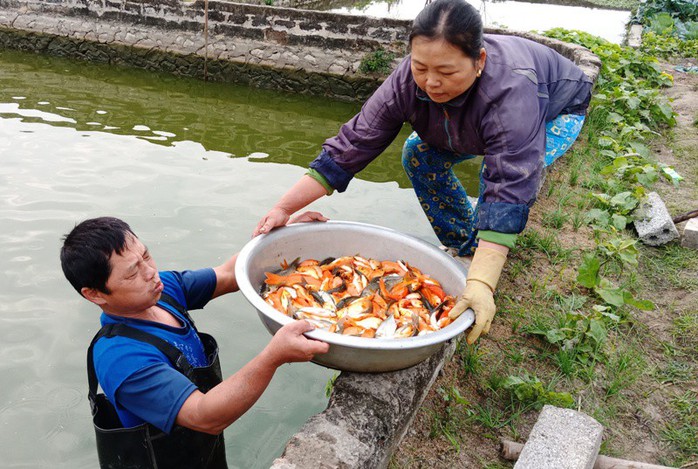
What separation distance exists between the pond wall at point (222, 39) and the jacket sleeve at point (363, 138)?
649 cm

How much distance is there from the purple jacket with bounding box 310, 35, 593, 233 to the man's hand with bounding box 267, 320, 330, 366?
0.88 metres

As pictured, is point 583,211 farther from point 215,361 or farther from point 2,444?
point 2,444

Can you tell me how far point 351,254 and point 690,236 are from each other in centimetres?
265

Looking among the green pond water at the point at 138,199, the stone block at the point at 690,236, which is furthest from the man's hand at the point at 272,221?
the stone block at the point at 690,236

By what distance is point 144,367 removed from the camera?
1.79 m

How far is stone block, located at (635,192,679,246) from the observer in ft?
13.4

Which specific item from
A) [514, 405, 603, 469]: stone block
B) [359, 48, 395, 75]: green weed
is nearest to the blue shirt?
[514, 405, 603, 469]: stone block

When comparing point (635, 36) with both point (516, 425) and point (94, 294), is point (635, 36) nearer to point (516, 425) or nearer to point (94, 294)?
point (516, 425)

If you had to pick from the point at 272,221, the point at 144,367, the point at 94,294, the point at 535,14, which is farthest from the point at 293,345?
the point at 535,14

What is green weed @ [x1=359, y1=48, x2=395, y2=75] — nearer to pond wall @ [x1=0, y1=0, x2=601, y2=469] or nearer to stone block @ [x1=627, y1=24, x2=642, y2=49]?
pond wall @ [x1=0, y1=0, x2=601, y2=469]

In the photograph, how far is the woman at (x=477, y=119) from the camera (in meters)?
2.18

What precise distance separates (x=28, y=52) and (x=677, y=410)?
11799mm

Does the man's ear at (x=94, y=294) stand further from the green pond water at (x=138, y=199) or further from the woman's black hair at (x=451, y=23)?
the woman's black hair at (x=451, y=23)

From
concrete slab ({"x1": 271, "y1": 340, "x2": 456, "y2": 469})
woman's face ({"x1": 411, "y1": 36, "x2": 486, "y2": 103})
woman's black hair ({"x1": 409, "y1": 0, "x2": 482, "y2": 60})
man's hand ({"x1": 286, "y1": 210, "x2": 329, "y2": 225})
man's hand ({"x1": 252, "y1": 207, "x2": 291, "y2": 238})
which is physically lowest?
concrete slab ({"x1": 271, "y1": 340, "x2": 456, "y2": 469})
